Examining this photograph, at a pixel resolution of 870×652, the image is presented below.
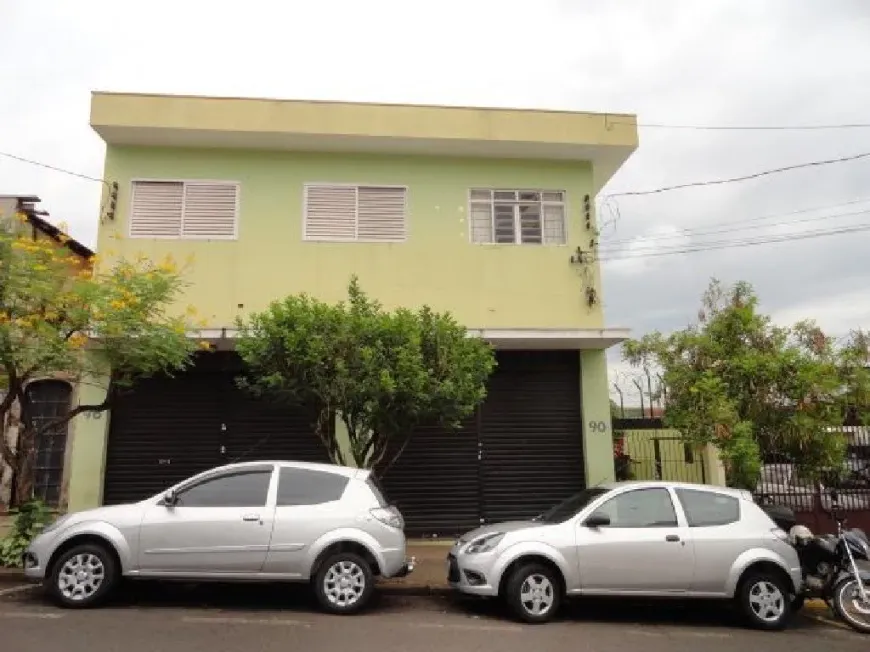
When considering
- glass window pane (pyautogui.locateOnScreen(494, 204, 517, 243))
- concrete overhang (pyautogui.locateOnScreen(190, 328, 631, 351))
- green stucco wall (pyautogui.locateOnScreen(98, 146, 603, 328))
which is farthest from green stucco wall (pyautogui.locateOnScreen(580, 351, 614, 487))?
glass window pane (pyautogui.locateOnScreen(494, 204, 517, 243))

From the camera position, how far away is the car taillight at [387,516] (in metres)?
7.49

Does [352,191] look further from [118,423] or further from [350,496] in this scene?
[350,496]

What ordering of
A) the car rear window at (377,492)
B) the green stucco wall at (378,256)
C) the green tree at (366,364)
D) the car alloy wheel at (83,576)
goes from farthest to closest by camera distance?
the green stucco wall at (378,256) < the green tree at (366,364) < the car rear window at (377,492) < the car alloy wheel at (83,576)

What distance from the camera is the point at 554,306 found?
40.9ft

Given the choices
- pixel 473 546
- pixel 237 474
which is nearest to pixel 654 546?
pixel 473 546

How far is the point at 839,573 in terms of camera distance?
25.0 feet

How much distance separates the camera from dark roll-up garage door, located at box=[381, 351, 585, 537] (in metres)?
12.0

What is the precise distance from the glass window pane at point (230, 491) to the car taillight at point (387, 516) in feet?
4.01

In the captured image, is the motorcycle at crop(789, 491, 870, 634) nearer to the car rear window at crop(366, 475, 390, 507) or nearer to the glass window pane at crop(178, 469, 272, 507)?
the car rear window at crop(366, 475, 390, 507)

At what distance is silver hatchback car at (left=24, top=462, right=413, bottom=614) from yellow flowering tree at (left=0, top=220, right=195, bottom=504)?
8.23ft

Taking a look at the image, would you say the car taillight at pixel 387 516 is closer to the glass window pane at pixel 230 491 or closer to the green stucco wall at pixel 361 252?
the glass window pane at pixel 230 491

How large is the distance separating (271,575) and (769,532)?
17.7ft

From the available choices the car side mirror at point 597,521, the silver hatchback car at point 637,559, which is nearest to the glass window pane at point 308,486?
the silver hatchback car at point 637,559

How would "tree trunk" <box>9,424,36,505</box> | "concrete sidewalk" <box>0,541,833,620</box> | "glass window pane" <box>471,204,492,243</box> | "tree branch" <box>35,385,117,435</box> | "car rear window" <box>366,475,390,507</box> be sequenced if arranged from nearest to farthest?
"car rear window" <box>366,475,390,507</box> → "concrete sidewalk" <box>0,541,833,620</box> → "tree trunk" <box>9,424,36,505</box> → "tree branch" <box>35,385,117,435</box> → "glass window pane" <box>471,204,492,243</box>
